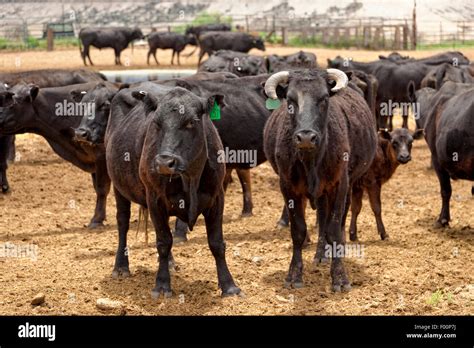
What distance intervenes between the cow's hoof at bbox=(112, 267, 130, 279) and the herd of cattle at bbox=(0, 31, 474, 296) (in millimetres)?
11

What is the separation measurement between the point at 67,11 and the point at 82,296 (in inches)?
2199

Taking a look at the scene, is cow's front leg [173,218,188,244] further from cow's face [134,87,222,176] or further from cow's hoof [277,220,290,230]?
cow's face [134,87,222,176]

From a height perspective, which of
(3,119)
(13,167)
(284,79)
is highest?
(284,79)

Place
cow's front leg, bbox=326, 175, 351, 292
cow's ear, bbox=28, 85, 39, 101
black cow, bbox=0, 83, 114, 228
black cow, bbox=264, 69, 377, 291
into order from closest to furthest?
1. black cow, bbox=264, 69, 377, 291
2. cow's front leg, bbox=326, 175, 351, 292
3. black cow, bbox=0, 83, 114, 228
4. cow's ear, bbox=28, 85, 39, 101

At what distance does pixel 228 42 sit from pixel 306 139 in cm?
3173

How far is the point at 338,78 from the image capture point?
Answer: 7.68 metres

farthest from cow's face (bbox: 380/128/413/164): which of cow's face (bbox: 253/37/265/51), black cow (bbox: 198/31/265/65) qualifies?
cow's face (bbox: 253/37/265/51)

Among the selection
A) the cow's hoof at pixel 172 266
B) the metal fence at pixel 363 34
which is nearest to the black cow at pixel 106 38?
the metal fence at pixel 363 34

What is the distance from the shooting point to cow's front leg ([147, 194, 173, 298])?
7418 mm

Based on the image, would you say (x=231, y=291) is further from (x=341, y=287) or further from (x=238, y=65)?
(x=238, y=65)

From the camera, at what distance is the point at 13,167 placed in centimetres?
1490
